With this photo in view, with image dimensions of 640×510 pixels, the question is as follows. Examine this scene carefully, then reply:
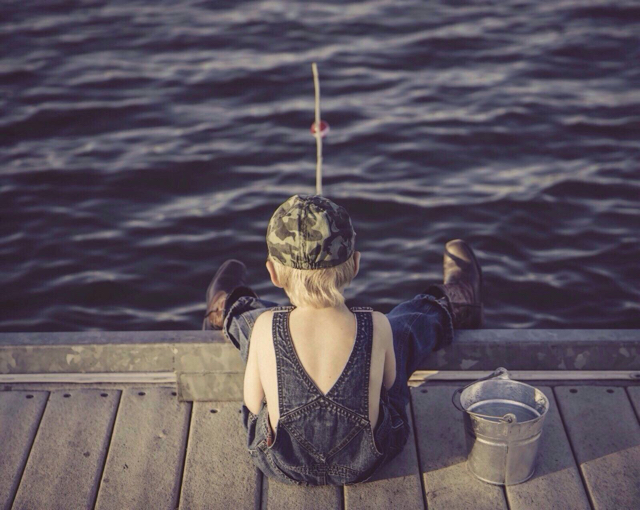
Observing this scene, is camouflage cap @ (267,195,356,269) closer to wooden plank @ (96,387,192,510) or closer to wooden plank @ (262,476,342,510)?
wooden plank @ (262,476,342,510)

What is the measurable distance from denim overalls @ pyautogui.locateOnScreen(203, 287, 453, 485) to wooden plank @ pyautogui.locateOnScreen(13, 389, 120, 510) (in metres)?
0.58

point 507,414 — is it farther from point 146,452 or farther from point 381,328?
point 146,452

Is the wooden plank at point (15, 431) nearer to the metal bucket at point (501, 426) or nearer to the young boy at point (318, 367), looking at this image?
the young boy at point (318, 367)

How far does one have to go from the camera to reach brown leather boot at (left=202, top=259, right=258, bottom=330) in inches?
148

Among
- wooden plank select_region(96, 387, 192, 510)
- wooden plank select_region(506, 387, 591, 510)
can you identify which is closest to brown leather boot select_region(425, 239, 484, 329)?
wooden plank select_region(506, 387, 591, 510)

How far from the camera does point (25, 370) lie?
3.41 meters

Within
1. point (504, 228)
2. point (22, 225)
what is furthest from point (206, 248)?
point (504, 228)

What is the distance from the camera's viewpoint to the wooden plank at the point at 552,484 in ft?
9.07

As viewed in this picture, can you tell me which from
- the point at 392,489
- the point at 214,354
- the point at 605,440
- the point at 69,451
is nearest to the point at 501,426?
the point at 392,489

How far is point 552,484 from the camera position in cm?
284

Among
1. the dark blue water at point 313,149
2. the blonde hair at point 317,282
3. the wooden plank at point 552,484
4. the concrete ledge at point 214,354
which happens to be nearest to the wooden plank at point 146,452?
the concrete ledge at point 214,354

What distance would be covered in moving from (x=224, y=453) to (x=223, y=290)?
1192 mm

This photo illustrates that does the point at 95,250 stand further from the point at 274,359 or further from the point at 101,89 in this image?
the point at 274,359

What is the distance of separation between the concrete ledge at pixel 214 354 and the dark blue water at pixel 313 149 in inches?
68.1
